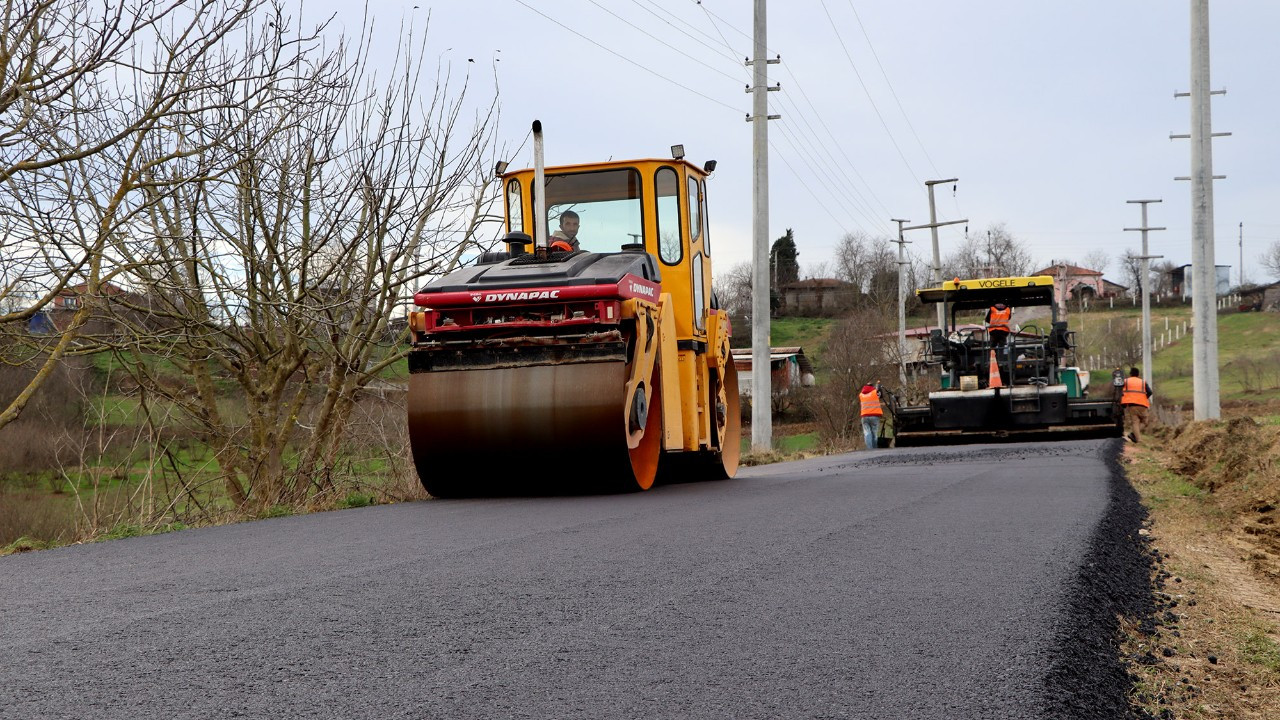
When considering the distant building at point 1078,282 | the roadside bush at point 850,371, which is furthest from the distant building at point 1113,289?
the roadside bush at point 850,371

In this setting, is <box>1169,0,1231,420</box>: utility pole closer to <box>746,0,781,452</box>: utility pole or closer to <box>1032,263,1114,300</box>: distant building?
<box>746,0,781,452</box>: utility pole

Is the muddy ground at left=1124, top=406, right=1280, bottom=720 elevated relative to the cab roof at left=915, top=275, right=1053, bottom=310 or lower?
lower

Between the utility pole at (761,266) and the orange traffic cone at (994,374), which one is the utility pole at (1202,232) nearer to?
the orange traffic cone at (994,374)

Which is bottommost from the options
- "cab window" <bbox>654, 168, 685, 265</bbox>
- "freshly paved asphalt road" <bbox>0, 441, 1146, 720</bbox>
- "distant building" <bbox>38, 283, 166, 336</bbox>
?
"freshly paved asphalt road" <bbox>0, 441, 1146, 720</bbox>

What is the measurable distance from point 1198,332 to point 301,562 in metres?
17.7

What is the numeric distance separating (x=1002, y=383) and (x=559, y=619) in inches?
642

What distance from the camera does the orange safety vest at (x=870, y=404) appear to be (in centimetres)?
2189

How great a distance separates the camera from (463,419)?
846cm

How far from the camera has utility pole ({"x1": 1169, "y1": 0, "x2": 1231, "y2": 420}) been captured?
1917cm

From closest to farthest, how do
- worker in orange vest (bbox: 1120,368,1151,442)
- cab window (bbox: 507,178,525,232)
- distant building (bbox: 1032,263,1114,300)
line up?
1. cab window (bbox: 507,178,525,232)
2. worker in orange vest (bbox: 1120,368,1151,442)
3. distant building (bbox: 1032,263,1114,300)

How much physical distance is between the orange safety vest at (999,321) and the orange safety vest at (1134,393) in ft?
6.76

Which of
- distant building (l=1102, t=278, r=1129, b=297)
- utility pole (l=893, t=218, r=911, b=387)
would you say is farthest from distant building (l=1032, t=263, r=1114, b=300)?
utility pole (l=893, t=218, r=911, b=387)

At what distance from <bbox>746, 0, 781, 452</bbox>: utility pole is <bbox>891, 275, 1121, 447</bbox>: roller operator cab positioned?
240 centimetres

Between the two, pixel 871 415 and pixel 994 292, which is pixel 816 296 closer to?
pixel 871 415
